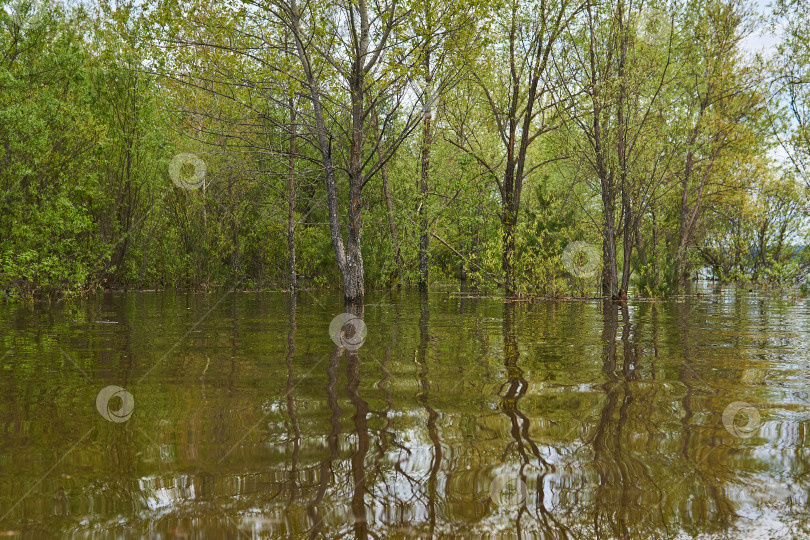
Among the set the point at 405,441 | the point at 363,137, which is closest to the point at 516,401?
the point at 405,441

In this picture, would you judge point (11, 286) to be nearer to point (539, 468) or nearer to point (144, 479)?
point (144, 479)

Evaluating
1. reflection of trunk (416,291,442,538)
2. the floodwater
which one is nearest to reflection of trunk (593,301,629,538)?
the floodwater

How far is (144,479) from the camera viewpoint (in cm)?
261

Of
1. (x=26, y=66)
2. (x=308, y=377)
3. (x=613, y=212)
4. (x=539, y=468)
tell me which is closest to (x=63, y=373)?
→ (x=308, y=377)

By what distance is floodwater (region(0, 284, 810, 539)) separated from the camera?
224 cm

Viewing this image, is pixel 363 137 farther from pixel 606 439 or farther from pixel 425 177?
pixel 606 439

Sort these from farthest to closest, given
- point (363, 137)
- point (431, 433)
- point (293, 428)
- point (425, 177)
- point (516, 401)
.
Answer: point (425, 177) → point (363, 137) → point (516, 401) → point (293, 428) → point (431, 433)

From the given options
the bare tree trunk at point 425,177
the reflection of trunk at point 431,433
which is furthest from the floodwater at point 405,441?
the bare tree trunk at point 425,177

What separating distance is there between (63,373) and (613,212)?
13374 millimetres

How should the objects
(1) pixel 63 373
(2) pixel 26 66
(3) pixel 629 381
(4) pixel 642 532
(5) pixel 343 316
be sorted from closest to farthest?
(4) pixel 642 532 < (3) pixel 629 381 < (1) pixel 63 373 < (5) pixel 343 316 < (2) pixel 26 66

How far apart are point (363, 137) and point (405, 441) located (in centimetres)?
1704

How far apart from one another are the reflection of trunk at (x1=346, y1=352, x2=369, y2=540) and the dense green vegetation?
962 centimetres

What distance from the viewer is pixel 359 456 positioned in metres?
2.92

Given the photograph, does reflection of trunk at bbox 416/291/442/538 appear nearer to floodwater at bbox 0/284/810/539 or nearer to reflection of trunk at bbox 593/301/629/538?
floodwater at bbox 0/284/810/539
